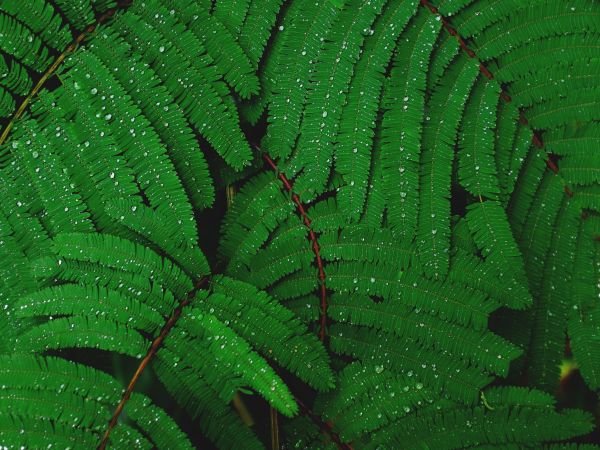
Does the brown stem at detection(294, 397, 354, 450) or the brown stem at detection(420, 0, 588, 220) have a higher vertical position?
the brown stem at detection(420, 0, 588, 220)

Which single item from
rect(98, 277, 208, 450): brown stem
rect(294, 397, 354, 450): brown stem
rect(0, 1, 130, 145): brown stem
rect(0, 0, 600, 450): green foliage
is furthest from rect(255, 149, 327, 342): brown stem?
rect(0, 1, 130, 145): brown stem

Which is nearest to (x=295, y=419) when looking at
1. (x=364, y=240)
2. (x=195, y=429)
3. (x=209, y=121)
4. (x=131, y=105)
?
(x=195, y=429)

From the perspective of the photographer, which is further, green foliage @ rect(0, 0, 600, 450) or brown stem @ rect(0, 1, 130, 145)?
brown stem @ rect(0, 1, 130, 145)

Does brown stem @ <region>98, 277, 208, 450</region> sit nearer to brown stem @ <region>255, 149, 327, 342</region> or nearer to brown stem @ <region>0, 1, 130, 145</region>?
brown stem @ <region>255, 149, 327, 342</region>

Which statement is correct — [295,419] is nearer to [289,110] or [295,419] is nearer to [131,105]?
[289,110]

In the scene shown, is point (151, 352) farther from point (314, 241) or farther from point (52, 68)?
point (52, 68)

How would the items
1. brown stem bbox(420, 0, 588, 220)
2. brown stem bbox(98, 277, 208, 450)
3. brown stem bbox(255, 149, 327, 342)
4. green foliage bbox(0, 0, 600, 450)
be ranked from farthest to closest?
1. brown stem bbox(420, 0, 588, 220)
2. brown stem bbox(255, 149, 327, 342)
3. green foliage bbox(0, 0, 600, 450)
4. brown stem bbox(98, 277, 208, 450)

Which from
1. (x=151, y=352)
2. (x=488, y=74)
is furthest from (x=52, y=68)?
(x=488, y=74)

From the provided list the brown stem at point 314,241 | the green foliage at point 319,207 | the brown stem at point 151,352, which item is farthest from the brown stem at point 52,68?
the brown stem at point 151,352

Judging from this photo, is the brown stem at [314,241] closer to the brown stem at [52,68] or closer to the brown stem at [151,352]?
the brown stem at [151,352]
